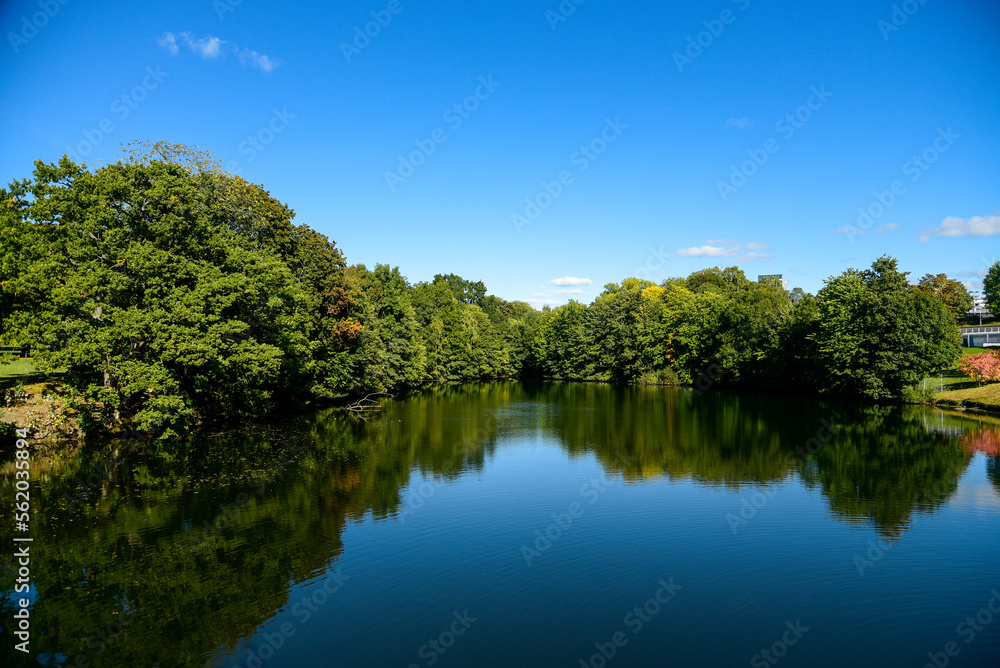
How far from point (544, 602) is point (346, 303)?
32834mm

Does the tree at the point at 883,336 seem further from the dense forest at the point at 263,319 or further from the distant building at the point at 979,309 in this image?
the distant building at the point at 979,309

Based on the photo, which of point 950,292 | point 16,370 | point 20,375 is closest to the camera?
point 20,375

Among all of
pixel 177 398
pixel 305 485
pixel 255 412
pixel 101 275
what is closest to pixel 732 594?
pixel 305 485

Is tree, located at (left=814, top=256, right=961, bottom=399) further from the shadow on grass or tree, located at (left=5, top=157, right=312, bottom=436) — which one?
tree, located at (left=5, top=157, right=312, bottom=436)

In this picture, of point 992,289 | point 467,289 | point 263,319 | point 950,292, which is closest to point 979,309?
point 992,289

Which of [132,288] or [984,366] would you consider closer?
[132,288]

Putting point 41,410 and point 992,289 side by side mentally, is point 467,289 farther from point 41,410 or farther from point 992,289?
point 41,410

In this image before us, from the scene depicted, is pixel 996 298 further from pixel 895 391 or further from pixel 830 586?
pixel 830 586

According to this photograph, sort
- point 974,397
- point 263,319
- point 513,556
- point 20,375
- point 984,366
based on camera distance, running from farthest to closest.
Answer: point 984,366 → point 974,397 → point 20,375 → point 263,319 → point 513,556

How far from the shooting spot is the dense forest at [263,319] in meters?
23.7

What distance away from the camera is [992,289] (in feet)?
283

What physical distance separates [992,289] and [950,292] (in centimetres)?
2340

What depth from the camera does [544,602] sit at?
37.2 ft

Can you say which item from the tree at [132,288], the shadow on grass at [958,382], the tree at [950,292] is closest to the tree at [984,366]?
the shadow on grass at [958,382]
